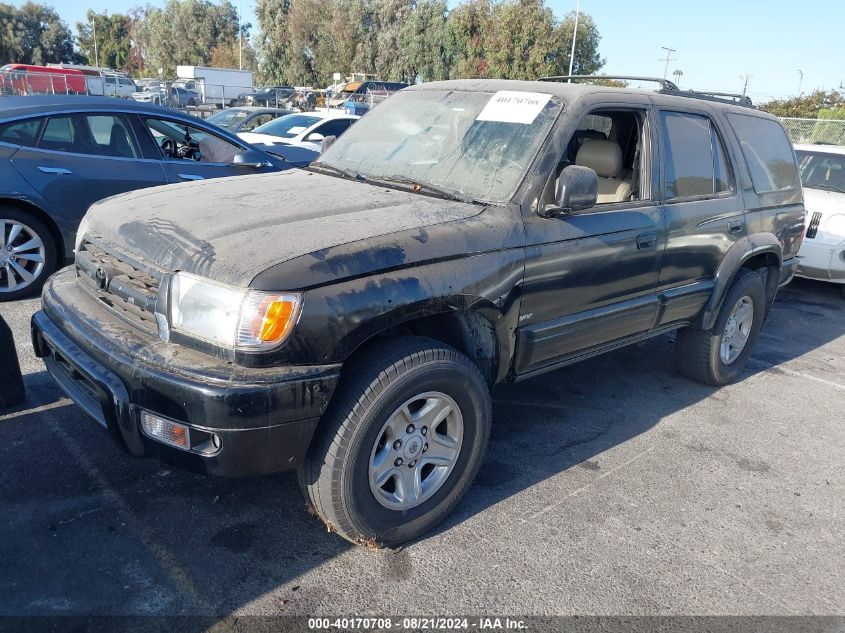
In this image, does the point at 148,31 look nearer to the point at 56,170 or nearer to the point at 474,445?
the point at 56,170

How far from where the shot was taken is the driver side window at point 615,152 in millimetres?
4086

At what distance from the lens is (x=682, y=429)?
14.4ft

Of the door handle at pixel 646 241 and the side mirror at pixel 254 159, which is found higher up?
the side mirror at pixel 254 159

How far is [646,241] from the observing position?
388 centimetres

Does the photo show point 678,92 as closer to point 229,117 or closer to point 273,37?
point 229,117

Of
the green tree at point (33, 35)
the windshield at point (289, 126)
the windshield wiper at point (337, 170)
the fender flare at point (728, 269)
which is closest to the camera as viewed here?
the windshield wiper at point (337, 170)

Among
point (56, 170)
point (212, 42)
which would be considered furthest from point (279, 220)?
point (212, 42)

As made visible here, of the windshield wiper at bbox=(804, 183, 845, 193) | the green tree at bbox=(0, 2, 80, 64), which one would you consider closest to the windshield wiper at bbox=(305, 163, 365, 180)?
the windshield wiper at bbox=(804, 183, 845, 193)

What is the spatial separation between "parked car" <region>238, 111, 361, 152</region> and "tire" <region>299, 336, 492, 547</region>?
28.8 feet

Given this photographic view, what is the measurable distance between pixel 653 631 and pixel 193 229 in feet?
7.84

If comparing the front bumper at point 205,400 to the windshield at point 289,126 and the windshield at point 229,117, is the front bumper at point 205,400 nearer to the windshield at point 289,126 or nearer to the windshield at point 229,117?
the windshield at point 289,126

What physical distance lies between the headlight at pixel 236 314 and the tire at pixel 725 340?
3.44m

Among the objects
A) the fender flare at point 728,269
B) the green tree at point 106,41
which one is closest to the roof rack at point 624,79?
the fender flare at point 728,269

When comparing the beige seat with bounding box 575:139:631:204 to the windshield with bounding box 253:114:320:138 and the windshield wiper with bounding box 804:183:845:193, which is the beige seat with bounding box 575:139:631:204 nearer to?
the windshield wiper with bounding box 804:183:845:193
